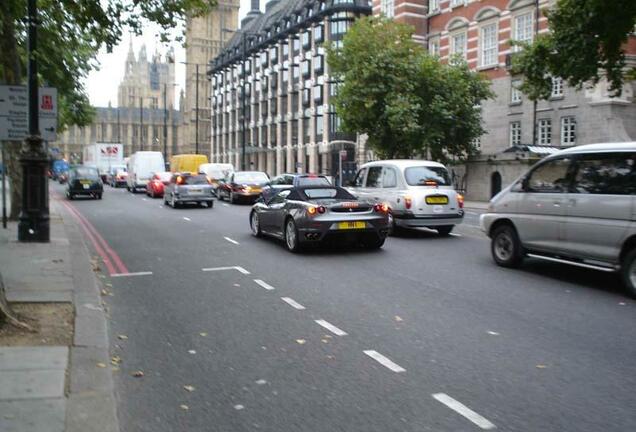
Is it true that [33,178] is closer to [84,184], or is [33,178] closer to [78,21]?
[78,21]

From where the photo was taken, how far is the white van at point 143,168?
1603 inches

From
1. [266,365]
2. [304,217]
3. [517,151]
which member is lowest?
[266,365]

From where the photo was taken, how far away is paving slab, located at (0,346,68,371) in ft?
16.5

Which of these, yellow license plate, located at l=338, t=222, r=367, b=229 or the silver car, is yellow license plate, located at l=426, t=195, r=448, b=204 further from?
the silver car

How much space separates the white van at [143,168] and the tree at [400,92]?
1381cm

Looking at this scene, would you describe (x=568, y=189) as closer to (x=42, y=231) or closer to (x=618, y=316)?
(x=618, y=316)

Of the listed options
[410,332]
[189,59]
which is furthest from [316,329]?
[189,59]

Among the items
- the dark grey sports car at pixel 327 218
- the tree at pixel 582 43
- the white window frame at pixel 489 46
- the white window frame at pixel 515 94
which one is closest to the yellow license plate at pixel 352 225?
the dark grey sports car at pixel 327 218

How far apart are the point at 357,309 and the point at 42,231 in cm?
822

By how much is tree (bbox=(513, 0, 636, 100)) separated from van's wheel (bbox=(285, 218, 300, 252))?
9.74 metres

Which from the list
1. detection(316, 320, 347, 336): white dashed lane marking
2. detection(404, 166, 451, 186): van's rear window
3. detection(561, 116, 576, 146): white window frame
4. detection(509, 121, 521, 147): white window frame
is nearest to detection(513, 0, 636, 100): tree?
detection(404, 166, 451, 186): van's rear window

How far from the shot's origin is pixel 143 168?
41031mm

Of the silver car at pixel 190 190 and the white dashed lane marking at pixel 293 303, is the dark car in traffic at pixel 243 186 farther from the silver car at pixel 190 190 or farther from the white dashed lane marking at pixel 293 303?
the white dashed lane marking at pixel 293 303

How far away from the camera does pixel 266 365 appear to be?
5434 millimetres
